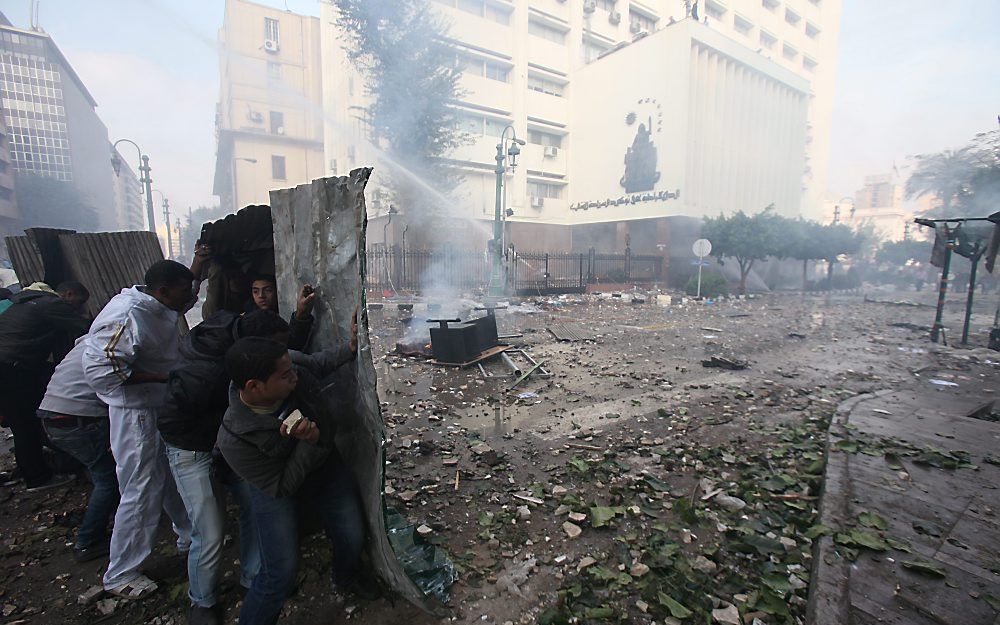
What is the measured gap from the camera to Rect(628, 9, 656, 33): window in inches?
1563

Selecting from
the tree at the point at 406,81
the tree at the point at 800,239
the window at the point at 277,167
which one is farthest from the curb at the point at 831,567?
the window at the point at 277,167

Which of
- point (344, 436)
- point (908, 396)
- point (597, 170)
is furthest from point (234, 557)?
point (597, 170)

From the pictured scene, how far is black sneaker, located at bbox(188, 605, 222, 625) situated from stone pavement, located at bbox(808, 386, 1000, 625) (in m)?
2.95

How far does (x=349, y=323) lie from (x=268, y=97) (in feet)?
166

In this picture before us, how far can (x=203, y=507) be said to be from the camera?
2.22 metres

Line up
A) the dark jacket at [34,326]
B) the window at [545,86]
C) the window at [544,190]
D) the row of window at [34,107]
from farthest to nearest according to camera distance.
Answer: the row of window at [34,107]
the window at [544,190]
the window at [545,86]
the dark jacket at [34,326]

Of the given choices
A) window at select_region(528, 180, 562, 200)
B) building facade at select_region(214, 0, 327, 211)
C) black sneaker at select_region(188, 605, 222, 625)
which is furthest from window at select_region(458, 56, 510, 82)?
black sneaker at select_region(188, 605, 222, 625)

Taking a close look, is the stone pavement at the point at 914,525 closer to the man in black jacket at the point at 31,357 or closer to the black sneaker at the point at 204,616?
the black sneaker at the point at 204,616

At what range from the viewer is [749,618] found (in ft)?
7.39

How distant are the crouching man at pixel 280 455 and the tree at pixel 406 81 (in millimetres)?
23950

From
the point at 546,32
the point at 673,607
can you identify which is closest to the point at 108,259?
the point at 673,607

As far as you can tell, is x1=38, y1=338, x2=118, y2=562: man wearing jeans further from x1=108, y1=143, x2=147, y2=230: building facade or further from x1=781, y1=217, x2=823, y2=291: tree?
x1=108, y1=143, x2=147, y2=230: building facade

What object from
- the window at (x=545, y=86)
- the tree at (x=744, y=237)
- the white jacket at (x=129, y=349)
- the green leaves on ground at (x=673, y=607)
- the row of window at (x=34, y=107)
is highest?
the row of window at (x=34, y=107)

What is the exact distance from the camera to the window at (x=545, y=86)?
34.8m
